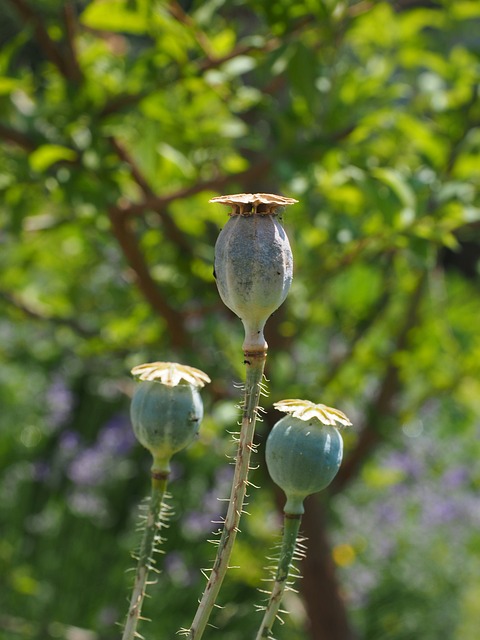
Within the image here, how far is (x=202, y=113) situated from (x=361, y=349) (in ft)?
1.96

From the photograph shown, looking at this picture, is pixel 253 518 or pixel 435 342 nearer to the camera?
pixel 435 342

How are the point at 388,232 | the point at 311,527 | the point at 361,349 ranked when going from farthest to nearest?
the point at 361,349, the point at 311,527, the point at 388,232

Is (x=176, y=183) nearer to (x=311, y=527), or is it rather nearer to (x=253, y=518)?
(x=311, y=527)

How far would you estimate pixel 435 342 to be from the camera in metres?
1.54

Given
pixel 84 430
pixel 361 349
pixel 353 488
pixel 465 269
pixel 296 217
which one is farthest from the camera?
pixel 465 269

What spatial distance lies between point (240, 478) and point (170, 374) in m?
0.10

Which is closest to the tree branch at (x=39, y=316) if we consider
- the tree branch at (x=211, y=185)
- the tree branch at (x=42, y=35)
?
the tree branch at (x=211, y=185)

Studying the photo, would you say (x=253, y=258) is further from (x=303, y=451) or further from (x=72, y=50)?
(x=72, y=50)

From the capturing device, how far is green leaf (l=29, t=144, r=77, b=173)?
101cm

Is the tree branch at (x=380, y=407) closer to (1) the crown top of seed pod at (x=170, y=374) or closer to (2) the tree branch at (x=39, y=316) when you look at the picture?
(2) the tree branch at (x=39, y=316)

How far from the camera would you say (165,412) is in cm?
47

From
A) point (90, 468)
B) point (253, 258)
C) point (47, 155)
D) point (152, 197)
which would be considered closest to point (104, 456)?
point (90, 468)

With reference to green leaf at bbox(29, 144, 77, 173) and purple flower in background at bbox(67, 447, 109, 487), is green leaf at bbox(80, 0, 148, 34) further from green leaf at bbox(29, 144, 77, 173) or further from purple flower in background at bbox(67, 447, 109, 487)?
purple flower in background at bbox(67, 447, 109, 487)

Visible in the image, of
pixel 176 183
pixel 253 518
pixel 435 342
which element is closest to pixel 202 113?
pixel 176 183
